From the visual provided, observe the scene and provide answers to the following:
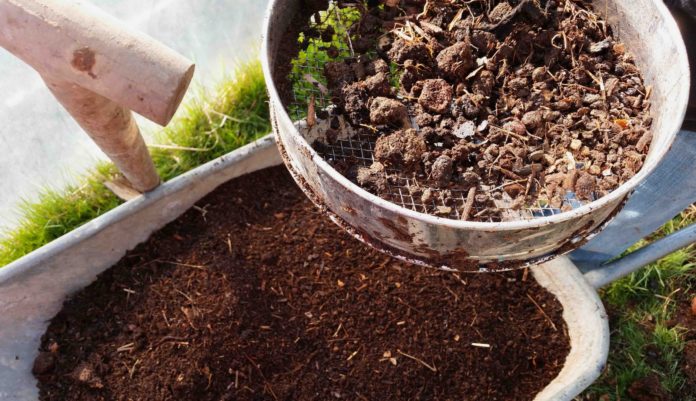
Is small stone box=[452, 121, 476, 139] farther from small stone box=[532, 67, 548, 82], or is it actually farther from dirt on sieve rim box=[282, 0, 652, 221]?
small stone box=[532, 67, 548, 82]

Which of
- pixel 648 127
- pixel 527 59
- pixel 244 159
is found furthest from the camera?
pixel 244 159

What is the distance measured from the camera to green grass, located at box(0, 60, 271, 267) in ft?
6.68

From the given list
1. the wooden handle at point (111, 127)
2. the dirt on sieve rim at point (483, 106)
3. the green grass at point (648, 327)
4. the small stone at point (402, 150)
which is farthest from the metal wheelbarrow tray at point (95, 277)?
the small stone at point (402, 150)

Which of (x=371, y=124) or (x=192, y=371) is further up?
(x=371, y=124)

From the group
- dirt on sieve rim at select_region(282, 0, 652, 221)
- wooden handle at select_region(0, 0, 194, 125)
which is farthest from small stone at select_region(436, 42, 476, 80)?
wooden handle at select_region(0, 0, 194, 125)

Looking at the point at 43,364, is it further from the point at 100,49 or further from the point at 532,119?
the point at 532,119

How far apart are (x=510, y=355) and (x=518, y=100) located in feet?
3.04

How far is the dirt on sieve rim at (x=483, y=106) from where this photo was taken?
0.99 metres

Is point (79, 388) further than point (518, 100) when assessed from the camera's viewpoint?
Yes

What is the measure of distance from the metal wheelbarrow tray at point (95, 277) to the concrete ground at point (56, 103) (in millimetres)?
488

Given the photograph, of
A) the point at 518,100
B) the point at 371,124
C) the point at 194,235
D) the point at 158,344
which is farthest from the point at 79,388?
the point at 518,100

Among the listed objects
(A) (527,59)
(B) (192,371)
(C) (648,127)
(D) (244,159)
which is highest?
(A) (527,59)

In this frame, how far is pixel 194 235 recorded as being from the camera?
1903 millimetres

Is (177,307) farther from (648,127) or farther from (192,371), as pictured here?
(648,127)
